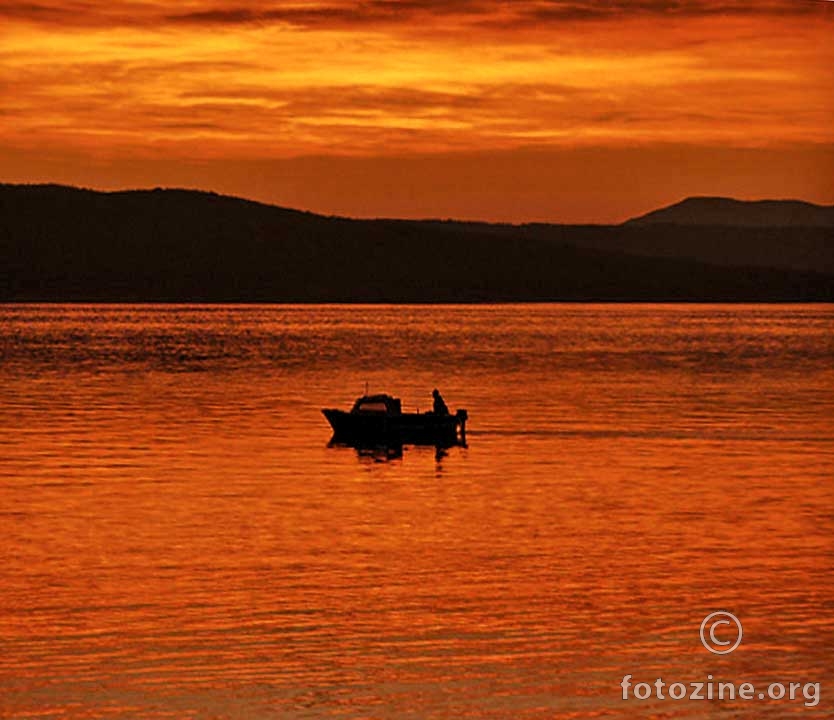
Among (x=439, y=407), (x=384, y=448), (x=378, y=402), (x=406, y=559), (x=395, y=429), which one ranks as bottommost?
(x=406, y=559)

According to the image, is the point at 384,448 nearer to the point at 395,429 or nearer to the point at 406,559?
the point at 395,429

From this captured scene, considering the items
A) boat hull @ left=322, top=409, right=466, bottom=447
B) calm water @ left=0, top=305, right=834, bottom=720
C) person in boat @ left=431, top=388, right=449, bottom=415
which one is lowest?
calm water @ left=0, top=305, right=834, bottom=720

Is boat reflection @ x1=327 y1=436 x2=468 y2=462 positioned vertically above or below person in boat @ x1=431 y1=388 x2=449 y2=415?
below

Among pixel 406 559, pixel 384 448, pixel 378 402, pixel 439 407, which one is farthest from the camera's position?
pixel 439 407

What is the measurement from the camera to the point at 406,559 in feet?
76.4

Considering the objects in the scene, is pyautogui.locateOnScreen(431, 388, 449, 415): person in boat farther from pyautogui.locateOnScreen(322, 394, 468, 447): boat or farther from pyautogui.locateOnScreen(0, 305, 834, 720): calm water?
pyautogui.locateOnScreen(0, 305, 834, 720): calm water

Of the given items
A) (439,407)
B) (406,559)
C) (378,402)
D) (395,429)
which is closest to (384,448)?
(395,429)

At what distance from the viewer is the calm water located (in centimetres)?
1661

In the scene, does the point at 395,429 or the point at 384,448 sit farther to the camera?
the point at 395,429

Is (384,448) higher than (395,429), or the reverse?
(395,429)

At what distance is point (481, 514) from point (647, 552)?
15.2 feet

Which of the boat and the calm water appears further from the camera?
the boat

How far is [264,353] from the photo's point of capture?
94.0m

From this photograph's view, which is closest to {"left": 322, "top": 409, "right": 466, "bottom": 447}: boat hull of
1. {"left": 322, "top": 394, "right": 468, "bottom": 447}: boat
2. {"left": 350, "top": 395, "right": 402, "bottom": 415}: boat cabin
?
{"left": 322, "top": 394, "right": 468, "bottom": 447}: boat
